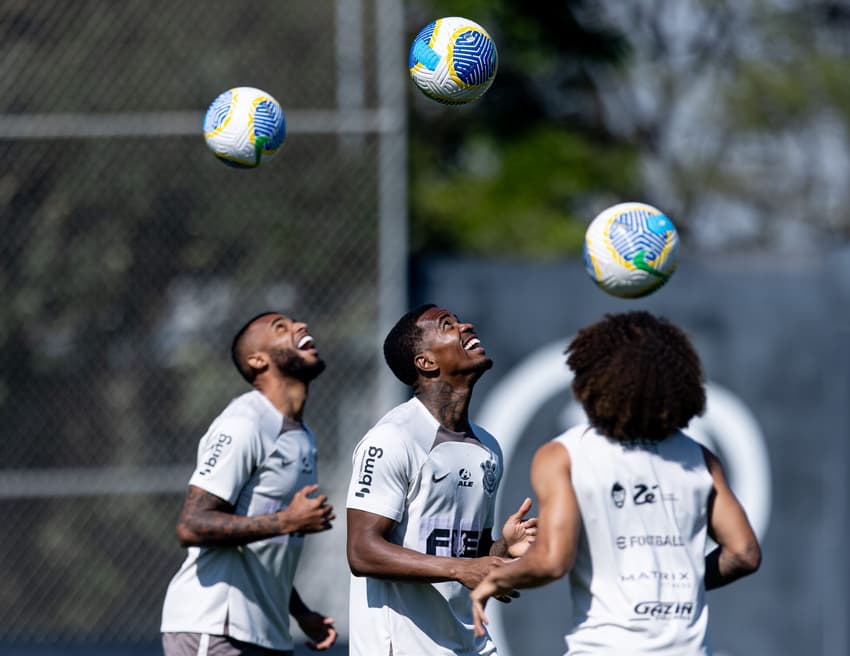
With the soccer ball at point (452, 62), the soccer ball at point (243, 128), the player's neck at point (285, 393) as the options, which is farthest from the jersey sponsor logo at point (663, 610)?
the soccer ball at point (243, 128)

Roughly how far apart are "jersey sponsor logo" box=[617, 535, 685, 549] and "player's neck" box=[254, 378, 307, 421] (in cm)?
211

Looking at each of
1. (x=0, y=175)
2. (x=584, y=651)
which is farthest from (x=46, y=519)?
(x=584, y=651)

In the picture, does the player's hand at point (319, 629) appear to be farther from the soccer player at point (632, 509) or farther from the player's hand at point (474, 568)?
the soccer player at point (632, 509)

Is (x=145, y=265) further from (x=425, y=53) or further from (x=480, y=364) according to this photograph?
(x=480, y=364)

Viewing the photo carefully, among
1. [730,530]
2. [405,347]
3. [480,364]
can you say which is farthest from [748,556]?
[405,347]

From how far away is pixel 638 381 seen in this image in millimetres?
4469

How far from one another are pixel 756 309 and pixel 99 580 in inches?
220

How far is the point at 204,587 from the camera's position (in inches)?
231

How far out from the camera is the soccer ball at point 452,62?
20.0ft

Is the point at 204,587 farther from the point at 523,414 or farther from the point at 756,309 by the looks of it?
the point at 756,309

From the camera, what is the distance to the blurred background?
34.4ft

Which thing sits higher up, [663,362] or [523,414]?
[523,414]

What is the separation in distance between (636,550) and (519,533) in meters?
0.59

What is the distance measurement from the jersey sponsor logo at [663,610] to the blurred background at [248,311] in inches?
224
